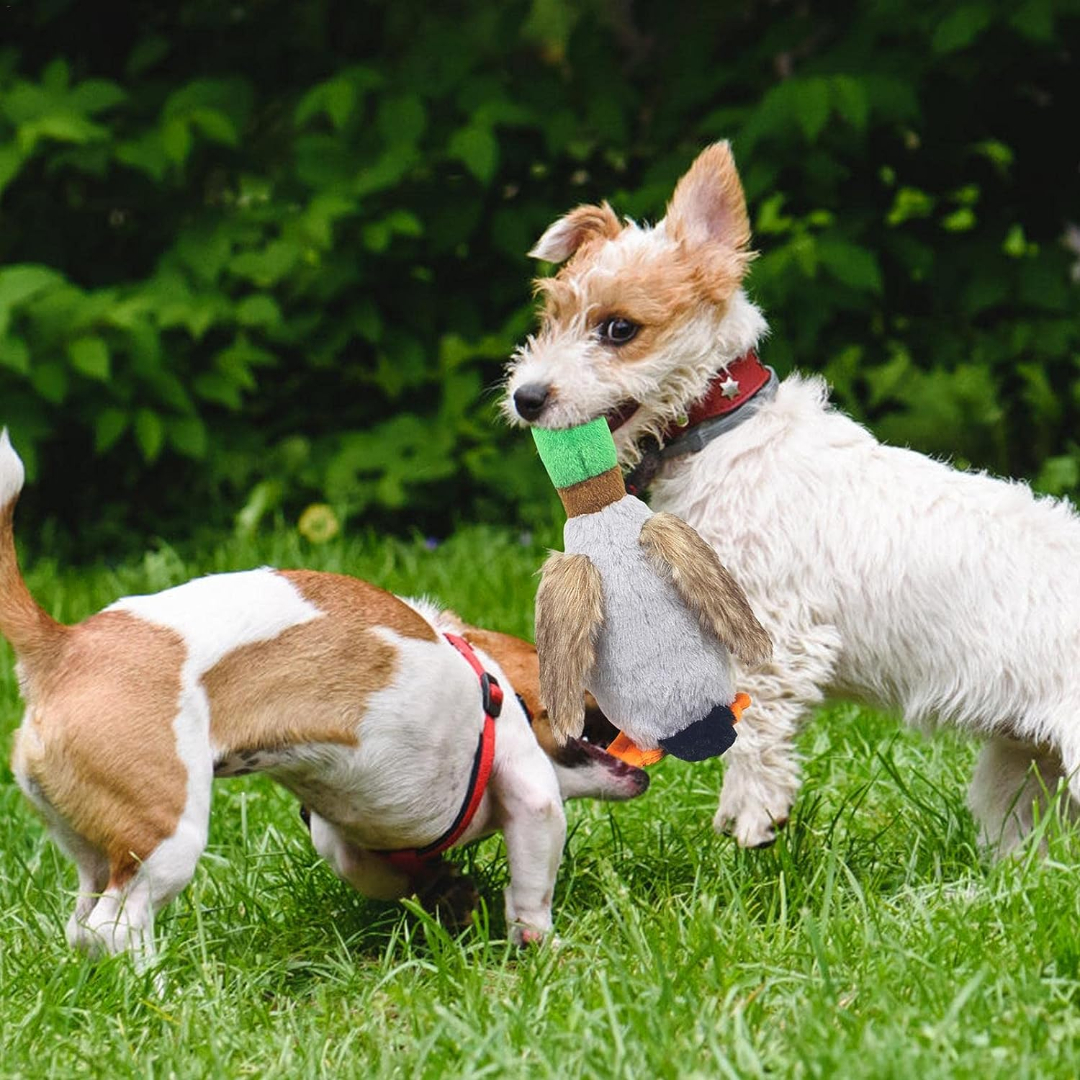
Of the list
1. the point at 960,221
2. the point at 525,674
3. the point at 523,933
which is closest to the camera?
the point at 523,933

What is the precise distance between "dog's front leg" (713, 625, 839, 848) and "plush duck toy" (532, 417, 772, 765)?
173 mm

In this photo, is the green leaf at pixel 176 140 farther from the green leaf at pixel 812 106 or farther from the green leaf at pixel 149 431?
the green leaf at pixel 812 106

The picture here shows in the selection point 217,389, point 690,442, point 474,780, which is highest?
point 690,442

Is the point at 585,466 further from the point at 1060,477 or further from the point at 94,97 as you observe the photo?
the point at 1060,477

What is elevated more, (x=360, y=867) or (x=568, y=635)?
(x=568, y=635)

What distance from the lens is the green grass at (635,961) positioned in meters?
2.32

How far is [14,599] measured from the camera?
110 inches

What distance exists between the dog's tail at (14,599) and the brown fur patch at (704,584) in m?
1.02

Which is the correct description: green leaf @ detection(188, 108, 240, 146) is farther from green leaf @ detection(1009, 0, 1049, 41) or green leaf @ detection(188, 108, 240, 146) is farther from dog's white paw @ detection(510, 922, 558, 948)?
dog's white paw @ detection(510, 922, 558, 948)

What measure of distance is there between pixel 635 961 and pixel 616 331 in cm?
107

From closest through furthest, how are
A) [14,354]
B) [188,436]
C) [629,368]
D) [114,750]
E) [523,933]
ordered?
1. [114,750]
2. [629,368]
3. [523,933]
4. [14,354]
5. [188,436]

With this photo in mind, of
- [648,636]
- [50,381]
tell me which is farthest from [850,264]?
[648,636]

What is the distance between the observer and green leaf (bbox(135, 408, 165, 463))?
5.77 meters

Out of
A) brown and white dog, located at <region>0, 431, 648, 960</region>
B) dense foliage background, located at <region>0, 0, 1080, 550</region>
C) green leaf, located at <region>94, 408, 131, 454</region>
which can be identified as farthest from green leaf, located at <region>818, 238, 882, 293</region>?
brown and white dog, located at <region>0, 431, 648, 960</region>
